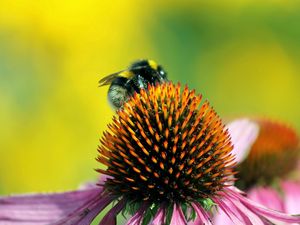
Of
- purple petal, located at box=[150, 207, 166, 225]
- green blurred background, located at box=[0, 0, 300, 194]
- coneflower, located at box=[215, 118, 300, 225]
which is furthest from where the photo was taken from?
green blurred background, located at box=[0, 0, 300, 194]

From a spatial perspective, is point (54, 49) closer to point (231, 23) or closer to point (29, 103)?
point (29, 103)

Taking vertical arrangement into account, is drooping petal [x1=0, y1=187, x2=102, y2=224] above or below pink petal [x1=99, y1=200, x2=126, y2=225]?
above

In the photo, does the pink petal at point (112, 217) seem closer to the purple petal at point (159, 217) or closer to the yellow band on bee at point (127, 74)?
the purple petal at point (159, 217)

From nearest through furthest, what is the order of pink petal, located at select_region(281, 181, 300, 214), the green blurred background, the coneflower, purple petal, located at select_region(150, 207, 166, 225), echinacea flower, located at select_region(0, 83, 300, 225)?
purple petal, located at select_region(150, 207, 166, 225) → echinacea flower, located at select_region(0, 83, 300, 225) → pink petal, located at select_region(281, 181, 300, 214) → the coneflower → the green blurred background

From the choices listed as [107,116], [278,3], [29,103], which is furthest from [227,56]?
→ [29,103]

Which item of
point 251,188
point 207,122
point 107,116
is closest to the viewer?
point 207,122

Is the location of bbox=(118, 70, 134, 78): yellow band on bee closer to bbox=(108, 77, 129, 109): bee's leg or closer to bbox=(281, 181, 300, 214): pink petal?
bbox=(108, 77, 129, 109): bee's leg

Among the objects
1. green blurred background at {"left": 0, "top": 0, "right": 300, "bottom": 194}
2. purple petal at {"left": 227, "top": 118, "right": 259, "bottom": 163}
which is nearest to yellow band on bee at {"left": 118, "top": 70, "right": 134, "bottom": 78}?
purple petal at {"left": 227, "top": 118, "right": 259, "bottom": 163}
